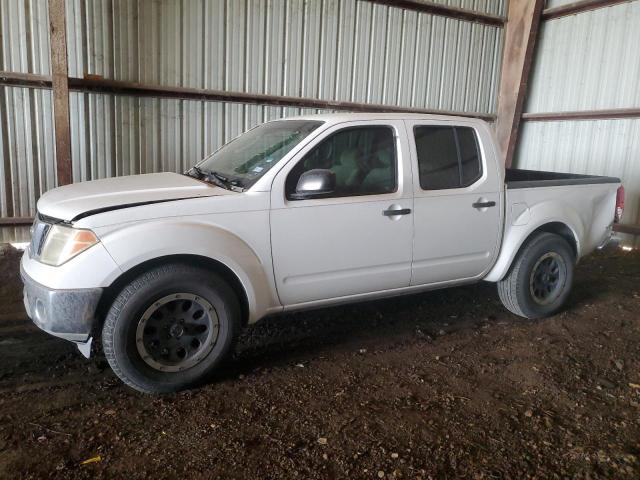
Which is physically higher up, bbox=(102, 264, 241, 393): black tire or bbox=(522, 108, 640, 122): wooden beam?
bbox=(522, 108, 640, 122): wooden beam

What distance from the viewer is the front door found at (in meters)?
3.54

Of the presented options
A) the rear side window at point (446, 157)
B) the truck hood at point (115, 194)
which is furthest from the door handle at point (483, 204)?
the truck hood at point (115, 194)

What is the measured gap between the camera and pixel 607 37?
8734 millimetres

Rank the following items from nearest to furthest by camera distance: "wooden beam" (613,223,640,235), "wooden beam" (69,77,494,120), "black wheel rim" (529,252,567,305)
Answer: "black wheel rim" (529,252,567,305) < "wooden beam" (69,77,494,120) < "wooden beam" (613,223,640,235)

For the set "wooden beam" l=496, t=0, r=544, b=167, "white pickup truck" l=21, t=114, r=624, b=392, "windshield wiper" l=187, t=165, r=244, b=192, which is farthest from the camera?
"wooden beam" l=496, t=0, r=544, b=167

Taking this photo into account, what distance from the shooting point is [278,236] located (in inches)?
137

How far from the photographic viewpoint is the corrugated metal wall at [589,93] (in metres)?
8.41

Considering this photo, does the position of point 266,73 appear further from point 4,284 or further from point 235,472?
point 235,472

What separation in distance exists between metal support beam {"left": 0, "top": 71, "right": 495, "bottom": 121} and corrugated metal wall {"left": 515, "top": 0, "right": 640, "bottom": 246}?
2.96 meters

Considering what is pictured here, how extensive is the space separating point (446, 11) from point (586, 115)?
313cm

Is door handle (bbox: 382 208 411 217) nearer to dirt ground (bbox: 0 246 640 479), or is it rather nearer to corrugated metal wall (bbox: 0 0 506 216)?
dirt ground (bbox: 0 246 640 479)

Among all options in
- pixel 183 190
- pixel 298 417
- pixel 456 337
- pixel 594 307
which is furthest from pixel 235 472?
pixel 594 307

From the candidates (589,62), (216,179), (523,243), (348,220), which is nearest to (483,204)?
(523,243)

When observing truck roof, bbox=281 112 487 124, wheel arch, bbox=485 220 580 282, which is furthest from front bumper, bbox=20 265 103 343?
wheel arch, bbox=485 220 580 282
